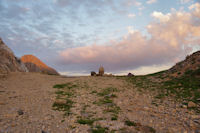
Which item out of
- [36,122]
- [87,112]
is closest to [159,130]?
[87,112]

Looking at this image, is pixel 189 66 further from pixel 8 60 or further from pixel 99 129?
pixel 8 60

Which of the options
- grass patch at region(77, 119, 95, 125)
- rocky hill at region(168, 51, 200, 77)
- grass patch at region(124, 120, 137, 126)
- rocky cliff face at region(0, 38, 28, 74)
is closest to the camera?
grass patch at region(124, 120, 137, 126)

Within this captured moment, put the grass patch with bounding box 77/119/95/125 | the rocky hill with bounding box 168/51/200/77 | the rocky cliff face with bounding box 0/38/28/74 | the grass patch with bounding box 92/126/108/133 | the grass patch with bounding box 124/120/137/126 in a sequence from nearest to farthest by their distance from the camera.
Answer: the grass patch with bounding box 92/126/108/133
the grass patch with bounding box 124/120/137/126
the grass patch with bounding box 77/119/95/125
the rocky hill with bounding box 168/51/200/77
the rocky cliff face with bounding box 0/38/28/74

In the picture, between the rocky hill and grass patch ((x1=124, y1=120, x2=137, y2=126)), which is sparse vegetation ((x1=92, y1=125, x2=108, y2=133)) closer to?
grass patch ((x1=124, y1=120, x2=137, y2=126))

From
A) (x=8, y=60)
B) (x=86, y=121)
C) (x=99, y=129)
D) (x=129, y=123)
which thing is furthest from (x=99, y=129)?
(x=8, y=60)

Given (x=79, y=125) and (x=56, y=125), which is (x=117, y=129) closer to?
(x=79, y=125)

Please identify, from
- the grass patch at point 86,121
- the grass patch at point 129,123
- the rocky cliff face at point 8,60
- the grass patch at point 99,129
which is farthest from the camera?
the rocky cliff face at point 8,60

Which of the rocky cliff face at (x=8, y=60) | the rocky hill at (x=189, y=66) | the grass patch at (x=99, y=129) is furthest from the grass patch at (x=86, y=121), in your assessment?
the rocky cliff face at (x=8, y=60)

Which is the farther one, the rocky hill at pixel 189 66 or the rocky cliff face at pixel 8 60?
the rocky cliff face at pixel 8 60

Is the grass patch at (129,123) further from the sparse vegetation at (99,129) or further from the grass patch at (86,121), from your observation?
the grass patch at (86,121)

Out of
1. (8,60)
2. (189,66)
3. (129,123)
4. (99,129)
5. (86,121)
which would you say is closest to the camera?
(99,129)

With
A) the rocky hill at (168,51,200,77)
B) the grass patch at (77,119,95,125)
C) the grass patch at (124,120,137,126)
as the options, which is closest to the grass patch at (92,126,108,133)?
the grass patch at (77,119,95,125)

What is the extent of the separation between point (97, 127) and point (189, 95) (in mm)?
9696

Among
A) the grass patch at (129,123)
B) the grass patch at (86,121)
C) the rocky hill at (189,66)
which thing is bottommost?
the grass patch at (86,121)
